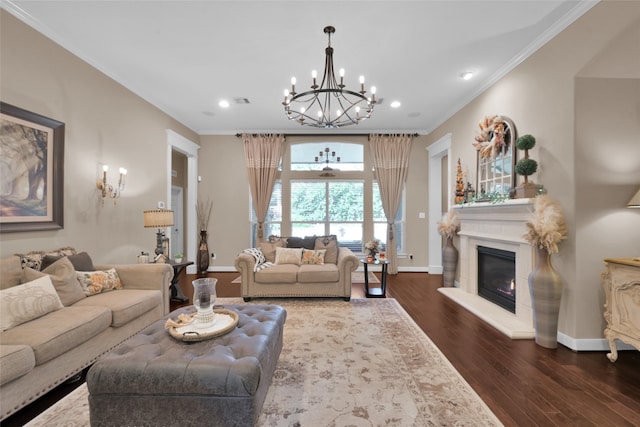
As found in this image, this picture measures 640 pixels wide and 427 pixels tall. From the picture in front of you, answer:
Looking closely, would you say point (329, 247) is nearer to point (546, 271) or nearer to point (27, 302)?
point (546, 271)

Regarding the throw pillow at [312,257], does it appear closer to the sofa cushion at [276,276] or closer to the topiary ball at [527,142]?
the sofa cushion at [276,276]

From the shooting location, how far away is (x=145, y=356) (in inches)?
65.1

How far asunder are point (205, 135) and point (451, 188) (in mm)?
5180

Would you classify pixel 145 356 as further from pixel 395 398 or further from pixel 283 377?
pixel 395 398

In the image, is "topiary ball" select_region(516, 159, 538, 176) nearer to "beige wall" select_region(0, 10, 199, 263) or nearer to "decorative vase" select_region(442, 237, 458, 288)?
"decorative vase" select_region(442, 237, 458, 288)

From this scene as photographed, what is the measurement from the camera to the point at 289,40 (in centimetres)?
303

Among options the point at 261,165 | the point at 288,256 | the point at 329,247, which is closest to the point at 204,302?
the point at 288,256

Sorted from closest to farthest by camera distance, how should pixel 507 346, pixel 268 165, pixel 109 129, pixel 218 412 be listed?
pixel 218 412
pixel 507 346
pixel 109 129
pixel 268 165

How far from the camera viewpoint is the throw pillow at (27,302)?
2.01 metres

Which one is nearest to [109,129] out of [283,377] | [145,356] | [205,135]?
[205,135]

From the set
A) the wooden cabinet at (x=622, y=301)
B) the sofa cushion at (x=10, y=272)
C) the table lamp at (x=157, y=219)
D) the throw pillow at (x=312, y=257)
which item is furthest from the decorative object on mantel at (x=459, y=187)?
the sofa cushion at (x=10, y=272)

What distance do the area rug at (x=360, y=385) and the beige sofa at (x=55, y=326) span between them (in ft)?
0.74

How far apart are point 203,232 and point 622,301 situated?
6213 millimetres

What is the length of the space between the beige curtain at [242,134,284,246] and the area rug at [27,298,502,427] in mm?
3350
